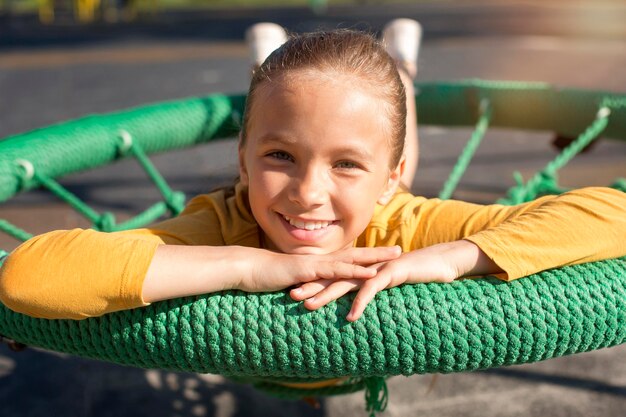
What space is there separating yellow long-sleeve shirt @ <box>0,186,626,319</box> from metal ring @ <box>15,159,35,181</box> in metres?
0.50

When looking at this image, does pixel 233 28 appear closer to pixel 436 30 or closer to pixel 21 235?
pixel 436 30

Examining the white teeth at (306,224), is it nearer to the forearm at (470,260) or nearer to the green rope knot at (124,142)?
the forearm at (470,260)

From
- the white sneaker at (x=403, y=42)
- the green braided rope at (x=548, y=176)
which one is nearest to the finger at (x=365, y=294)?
the green braided rope at (x=548, y=176)

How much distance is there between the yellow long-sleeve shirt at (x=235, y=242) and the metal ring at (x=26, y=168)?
0.50 meters

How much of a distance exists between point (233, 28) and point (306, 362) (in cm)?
581

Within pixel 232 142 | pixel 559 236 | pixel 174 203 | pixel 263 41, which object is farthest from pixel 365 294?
pixel 232 142

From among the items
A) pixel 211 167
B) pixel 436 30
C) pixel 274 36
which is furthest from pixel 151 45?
pixel 274 36

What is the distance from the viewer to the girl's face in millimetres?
833

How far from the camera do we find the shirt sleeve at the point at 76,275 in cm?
77

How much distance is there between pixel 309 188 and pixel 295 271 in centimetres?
9

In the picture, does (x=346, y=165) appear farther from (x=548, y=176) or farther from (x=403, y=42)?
(x=403, y=42)

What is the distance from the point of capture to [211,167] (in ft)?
9.73

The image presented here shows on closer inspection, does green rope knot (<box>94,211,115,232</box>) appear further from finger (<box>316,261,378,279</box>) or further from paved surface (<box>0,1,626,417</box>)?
finger (<box>316,261,378,279</box>)

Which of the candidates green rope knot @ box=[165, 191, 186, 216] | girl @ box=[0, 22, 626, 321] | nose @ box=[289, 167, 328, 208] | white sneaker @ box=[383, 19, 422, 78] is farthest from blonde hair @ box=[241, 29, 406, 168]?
white sneaker @ box=[383, 19, 422, 78]
